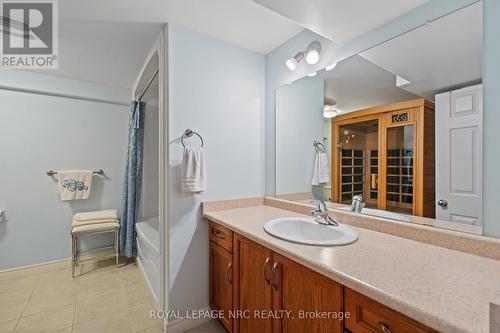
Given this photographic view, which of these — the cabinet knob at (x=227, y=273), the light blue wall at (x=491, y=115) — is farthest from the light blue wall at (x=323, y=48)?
the cabinet knob at (x=227, y=273)

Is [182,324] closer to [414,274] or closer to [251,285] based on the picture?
[251,285]

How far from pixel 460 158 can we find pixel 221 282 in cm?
158

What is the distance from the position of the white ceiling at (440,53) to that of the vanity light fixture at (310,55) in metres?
0.43

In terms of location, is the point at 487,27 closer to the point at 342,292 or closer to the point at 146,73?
the point at 342,292

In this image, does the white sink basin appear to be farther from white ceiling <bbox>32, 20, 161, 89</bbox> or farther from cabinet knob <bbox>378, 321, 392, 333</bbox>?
white ceiling <bbox>32, 20, 161, 89</bbox>

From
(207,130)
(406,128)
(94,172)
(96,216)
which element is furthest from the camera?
(94,172)

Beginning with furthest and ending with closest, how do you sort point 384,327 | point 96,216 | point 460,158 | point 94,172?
1. point 94,172
2. point 96,216
3. point 460,158
4. point 384,327

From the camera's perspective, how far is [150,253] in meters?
2.10

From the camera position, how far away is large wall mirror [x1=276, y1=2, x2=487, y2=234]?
1.02 metres

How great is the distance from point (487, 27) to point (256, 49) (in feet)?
4.96

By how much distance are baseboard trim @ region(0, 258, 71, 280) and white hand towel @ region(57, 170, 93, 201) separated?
2.50ft

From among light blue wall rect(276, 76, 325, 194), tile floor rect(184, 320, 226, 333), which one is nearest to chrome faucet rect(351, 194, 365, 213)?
light blue wall rect(276, 76, 325, 194)

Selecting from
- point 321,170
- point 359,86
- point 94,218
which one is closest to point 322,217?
point 321,170

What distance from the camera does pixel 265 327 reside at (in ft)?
3.95
